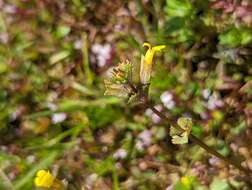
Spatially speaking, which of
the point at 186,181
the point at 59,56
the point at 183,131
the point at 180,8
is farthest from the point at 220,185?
the point at 59,56

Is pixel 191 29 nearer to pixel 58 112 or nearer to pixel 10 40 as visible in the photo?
pixel 58 112

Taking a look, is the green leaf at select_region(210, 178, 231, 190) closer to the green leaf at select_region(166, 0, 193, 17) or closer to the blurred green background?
the blurred green background

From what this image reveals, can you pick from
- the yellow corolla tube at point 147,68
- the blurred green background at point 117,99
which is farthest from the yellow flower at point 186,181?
the yellow corolla tube at point 147,68

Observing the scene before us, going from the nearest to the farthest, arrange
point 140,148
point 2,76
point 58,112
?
point 140,148 < point 58,112 < point 2,76

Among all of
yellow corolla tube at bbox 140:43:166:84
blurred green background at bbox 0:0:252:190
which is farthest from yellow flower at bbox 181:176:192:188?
yellow corolla tube at bbox 140:43:166:84

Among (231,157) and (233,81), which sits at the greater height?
(233,81)

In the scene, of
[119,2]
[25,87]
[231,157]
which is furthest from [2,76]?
[231,157]

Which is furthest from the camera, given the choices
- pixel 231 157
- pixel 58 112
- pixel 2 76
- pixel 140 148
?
pixel 2 76

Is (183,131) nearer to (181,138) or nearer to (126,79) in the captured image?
(181,138)

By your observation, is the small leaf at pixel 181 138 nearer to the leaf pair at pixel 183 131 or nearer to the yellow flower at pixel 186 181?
the leaf pair at pixel 183 131

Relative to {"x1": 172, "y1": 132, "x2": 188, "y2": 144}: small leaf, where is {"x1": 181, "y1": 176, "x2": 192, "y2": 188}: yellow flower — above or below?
below
